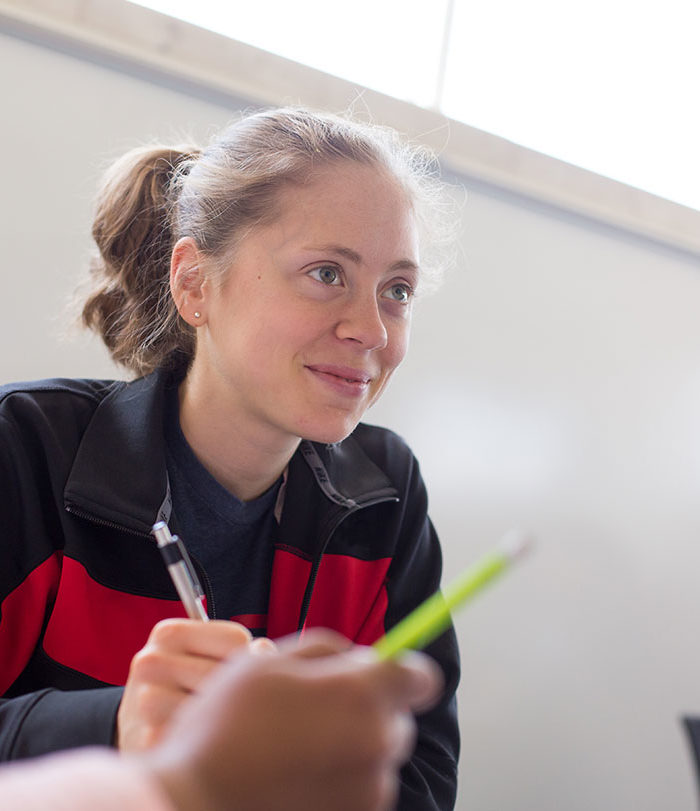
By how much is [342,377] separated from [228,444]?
0.16 meters

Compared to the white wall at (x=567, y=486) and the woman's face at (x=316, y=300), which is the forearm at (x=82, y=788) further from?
the white wall at (x=567, y=486)

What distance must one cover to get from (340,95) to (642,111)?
79 centimetres

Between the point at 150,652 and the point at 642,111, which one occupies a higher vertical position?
the point at 642,111

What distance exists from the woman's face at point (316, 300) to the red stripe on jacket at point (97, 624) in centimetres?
24

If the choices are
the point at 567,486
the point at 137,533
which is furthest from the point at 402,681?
the point at 567,486

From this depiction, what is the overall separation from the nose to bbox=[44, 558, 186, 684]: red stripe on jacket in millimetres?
331

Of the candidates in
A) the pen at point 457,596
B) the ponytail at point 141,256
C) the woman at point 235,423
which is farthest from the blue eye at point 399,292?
the pen at point 457,596

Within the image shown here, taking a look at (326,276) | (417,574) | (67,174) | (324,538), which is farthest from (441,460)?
(67,174)

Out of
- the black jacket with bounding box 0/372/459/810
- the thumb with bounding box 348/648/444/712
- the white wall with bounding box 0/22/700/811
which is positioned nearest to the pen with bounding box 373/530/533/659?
the thumb with bounding box 348/648/444/712

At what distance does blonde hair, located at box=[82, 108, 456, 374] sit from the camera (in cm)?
93

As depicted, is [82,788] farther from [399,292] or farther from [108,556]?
[399,292]

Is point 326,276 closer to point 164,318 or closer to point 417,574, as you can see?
point 164,318

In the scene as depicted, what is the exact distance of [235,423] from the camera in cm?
95

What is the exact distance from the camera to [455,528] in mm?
1481
